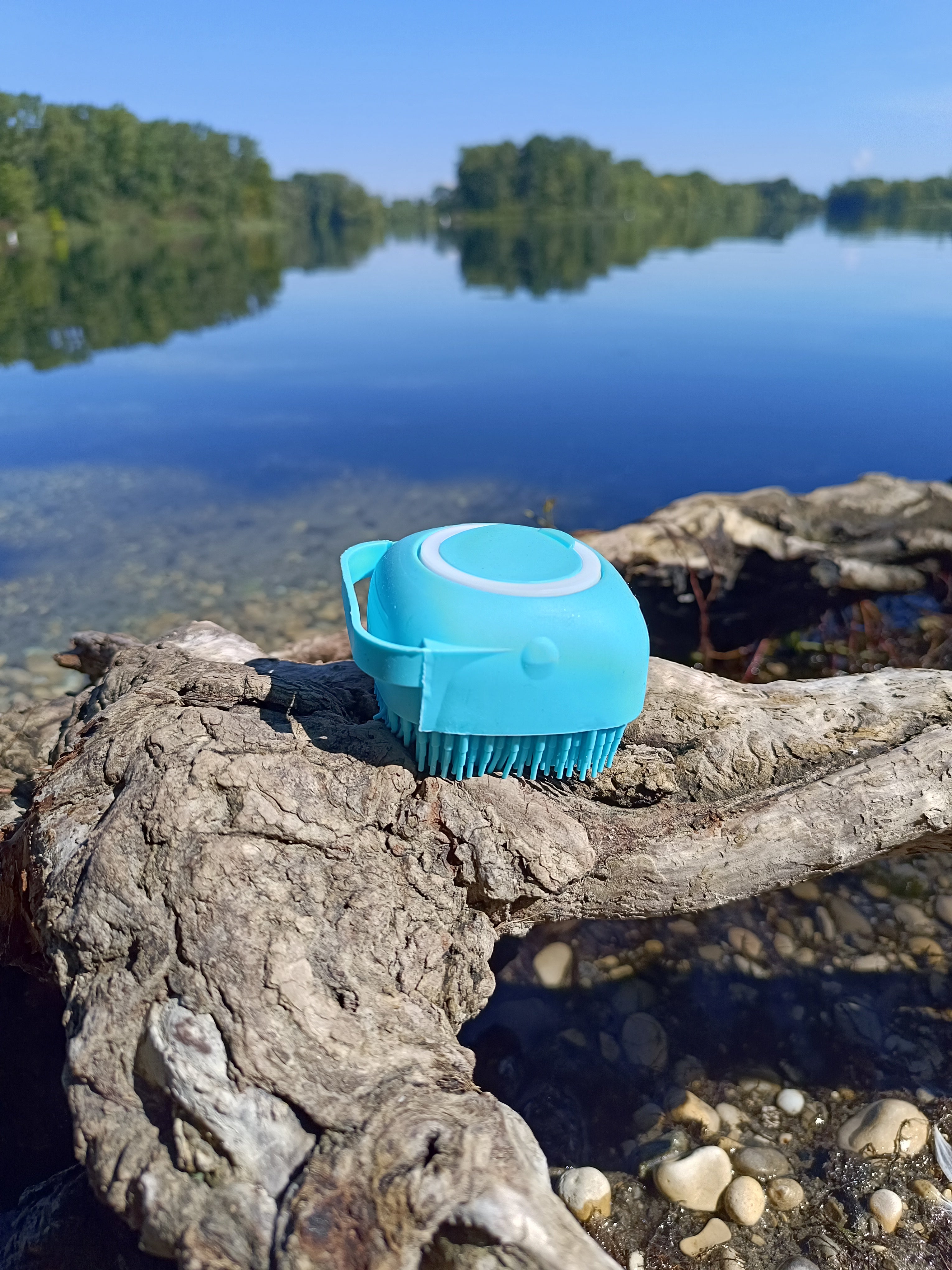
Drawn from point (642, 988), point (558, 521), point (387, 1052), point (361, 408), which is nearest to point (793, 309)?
point (361, 408)

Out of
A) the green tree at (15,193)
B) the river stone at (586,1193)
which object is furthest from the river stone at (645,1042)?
the green tree at (15,193)

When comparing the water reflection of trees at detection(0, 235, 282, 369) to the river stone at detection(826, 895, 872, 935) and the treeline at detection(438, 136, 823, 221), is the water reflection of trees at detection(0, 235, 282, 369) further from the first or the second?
the treeline at detection(438, 136, 823, 221)

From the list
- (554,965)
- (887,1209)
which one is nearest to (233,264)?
(554,965)

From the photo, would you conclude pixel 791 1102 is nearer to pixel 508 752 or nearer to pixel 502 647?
pixel 508 752

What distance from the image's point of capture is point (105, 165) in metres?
54.2

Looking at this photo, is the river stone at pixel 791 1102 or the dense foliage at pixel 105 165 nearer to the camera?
the river stone at pixel 791 1102

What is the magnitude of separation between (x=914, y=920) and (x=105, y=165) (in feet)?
217

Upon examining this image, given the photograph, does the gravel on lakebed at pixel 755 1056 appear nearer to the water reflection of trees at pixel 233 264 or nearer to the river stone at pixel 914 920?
the river stone at pixel 914 920

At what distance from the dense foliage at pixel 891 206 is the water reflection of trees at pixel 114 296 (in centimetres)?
2487

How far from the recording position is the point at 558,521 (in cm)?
795

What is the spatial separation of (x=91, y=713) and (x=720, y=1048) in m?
2.35

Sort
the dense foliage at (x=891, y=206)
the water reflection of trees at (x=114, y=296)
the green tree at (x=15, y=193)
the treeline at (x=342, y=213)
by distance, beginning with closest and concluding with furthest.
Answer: the water reflection of trees at (x=114, y=296)
the dense foliage at (x=891, y=206)
the green tree at (x=15, y=193)
the treeline at (x=342, y=213)

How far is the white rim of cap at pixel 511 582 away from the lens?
170cm

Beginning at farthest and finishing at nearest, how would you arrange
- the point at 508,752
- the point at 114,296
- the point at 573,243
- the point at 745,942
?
the point at 573,243 → the point at 114,296 → the point at 745,942 → the point at 508,752
